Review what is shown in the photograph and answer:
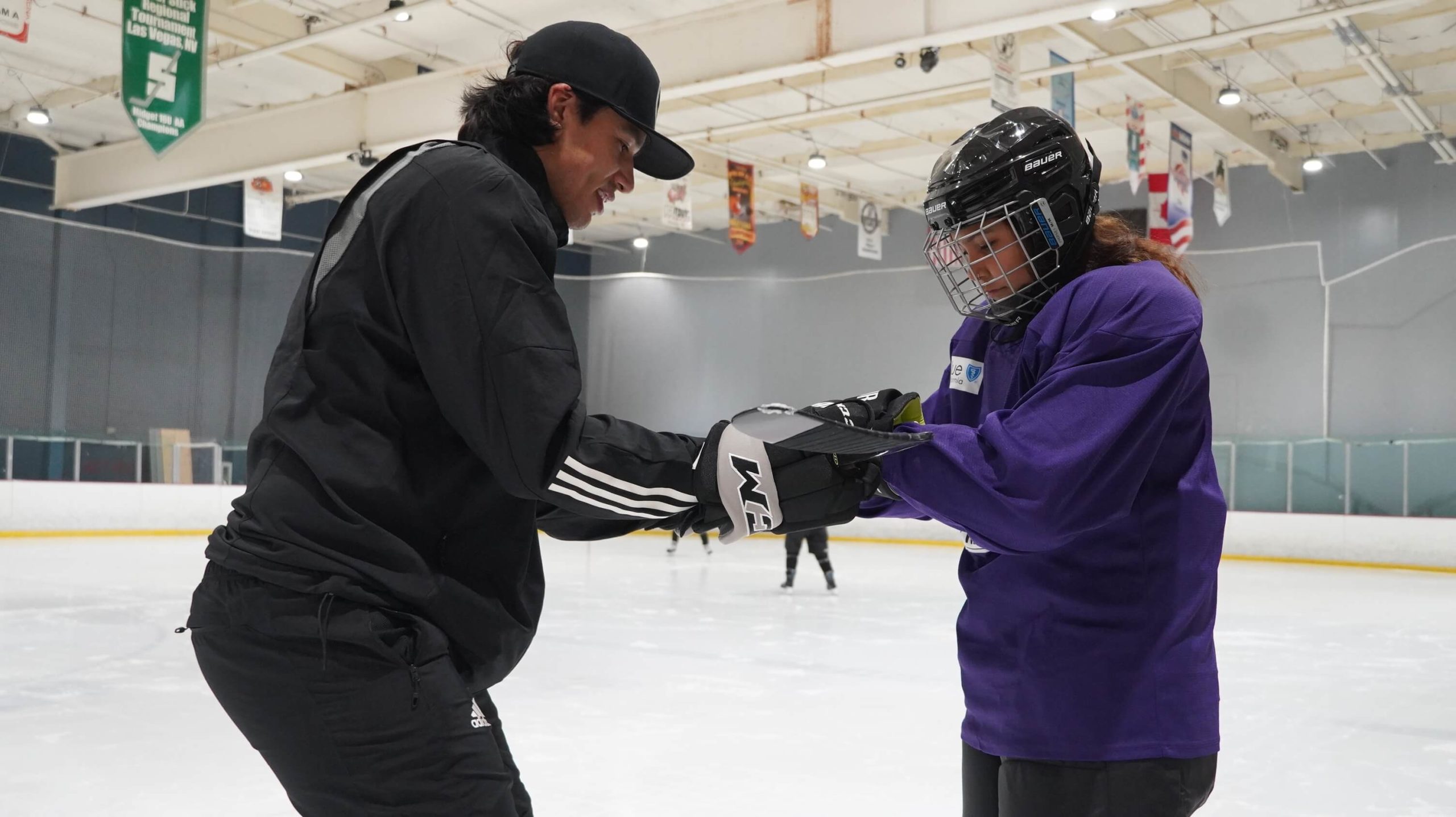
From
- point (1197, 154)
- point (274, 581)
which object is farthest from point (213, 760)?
point (1197, 154)

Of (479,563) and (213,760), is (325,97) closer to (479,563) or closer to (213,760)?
(213,760)

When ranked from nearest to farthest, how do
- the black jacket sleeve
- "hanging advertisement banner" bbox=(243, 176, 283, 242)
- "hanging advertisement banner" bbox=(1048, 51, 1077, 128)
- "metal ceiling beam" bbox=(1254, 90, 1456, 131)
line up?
the black jacket sleeve
"hanging advertisement banner" bbox=(1048, 51, 1077, 128)
"metal ceiling beam" bbox=(1254, 90, 1456, 131)
"hanging advertisement banner" bbox=(243, 176, 283, 242)

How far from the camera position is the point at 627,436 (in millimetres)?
1385

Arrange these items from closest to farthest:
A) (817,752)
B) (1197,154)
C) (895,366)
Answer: (817,752), (1197,154), (895,366)

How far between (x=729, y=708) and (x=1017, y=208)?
404 centimetres

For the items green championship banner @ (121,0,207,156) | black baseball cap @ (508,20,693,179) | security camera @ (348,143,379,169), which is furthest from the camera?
security camera @ (348,143,379,169)

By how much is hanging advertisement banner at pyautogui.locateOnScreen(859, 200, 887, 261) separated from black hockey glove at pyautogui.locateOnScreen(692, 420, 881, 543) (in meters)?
18.7

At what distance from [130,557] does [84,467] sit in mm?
4012

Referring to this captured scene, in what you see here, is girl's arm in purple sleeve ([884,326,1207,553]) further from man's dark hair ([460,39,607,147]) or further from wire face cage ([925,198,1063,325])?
man's dark hair ([460,39,607,147])

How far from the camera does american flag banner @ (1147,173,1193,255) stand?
14.5 metres

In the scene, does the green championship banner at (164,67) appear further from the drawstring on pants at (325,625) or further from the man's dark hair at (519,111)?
the drawstring on pants at (325,625)

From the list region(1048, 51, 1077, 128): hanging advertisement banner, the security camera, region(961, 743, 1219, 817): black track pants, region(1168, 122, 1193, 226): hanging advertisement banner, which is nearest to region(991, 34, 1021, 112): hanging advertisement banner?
region(1048, 51, 1077, 128): hanging advertisement banner

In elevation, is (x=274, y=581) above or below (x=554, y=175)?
below

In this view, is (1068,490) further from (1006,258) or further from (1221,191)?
(1221,191)
